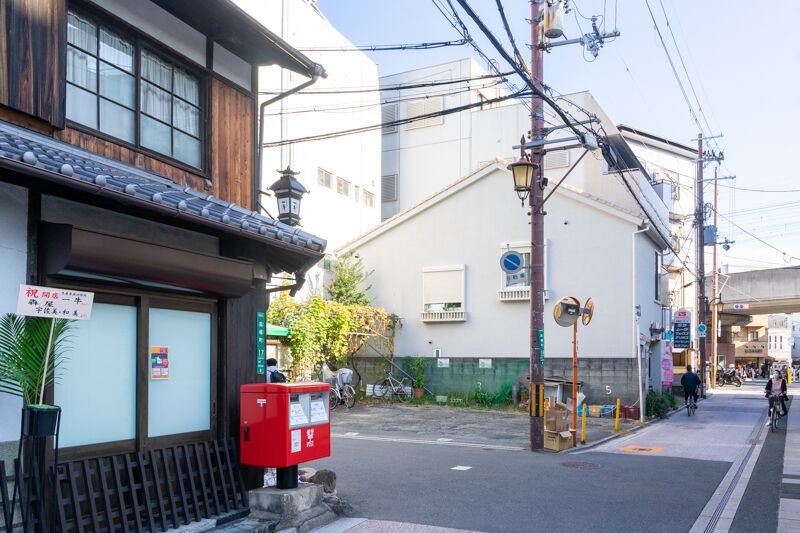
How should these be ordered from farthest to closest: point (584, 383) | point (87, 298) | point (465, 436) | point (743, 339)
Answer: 1. point (743, 339)
2. point (584, 383)
3. point (465, 436)
4. point (87, 298)

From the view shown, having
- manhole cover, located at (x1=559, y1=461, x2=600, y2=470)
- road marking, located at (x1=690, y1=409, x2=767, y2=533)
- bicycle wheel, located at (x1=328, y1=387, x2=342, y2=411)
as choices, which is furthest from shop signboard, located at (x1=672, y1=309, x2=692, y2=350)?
manhole cover, located at (x1=559, y1=461, x2=600, y2=470)

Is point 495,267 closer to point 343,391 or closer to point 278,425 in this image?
point 343,391

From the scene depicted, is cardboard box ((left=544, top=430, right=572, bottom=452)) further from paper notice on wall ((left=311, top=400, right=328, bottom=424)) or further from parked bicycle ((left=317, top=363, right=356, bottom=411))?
parked bicycle ((left=317, top=363, right=356, bottom=411))

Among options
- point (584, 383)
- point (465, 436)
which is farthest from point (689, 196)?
point (465, 436)

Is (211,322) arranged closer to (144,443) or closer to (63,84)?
(144,443)

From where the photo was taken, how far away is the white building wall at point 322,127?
1010 inches

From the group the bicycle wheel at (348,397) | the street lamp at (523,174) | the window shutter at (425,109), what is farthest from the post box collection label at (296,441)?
the window shutter at (425,109)

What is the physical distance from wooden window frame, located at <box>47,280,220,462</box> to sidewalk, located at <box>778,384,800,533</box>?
269 inches

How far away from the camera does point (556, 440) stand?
13852 mm

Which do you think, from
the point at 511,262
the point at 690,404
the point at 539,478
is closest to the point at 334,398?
the point at 511,262

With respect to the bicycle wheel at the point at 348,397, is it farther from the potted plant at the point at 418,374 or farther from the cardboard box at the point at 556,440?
the cardboard box at the point at 556,440

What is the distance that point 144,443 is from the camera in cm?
702

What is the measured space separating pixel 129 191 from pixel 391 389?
19140 millimetres

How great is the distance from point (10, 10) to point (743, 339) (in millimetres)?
78968
